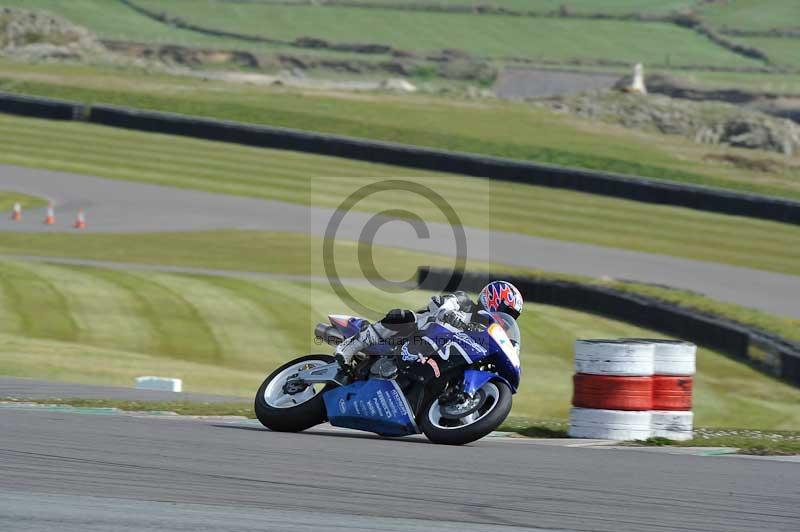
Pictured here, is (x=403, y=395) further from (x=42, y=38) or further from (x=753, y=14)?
(x=753, y=14)

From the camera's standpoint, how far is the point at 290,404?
11.0 metres

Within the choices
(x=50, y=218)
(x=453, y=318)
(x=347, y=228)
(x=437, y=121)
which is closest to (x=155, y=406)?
(x=453, y=318)

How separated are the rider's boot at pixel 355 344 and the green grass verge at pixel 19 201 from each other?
2522cm

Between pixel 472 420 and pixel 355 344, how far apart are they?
1.14 meters

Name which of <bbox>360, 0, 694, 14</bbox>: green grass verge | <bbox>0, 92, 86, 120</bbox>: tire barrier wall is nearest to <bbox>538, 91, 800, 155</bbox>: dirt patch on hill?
<bbox>0, 92, 86, 120</bbox>: tire barrier wall

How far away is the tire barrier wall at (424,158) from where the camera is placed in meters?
36.4

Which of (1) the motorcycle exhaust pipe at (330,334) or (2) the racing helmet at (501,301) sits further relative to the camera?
(1) the motorcycle exhaust pipe at (330,334)

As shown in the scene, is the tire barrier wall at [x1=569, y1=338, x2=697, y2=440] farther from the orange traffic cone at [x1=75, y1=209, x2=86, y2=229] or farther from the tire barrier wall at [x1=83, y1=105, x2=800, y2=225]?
the tire barrier wall at [x1=83, y1=105, x2=800, y2=225]

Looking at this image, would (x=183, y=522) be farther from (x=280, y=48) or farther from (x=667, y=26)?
(x=667, y=26)

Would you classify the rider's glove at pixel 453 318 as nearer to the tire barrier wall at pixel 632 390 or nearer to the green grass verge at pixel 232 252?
the tire barrier wall at pixel 632 390

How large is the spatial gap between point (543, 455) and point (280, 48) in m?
76.5

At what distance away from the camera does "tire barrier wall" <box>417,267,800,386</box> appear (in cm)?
1955

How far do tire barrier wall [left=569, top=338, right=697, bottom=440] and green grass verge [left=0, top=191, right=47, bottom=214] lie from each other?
25.3 m

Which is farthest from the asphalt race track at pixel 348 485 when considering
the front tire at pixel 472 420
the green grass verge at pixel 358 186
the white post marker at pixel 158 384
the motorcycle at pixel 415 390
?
the green grass verge at pixel 358 186
